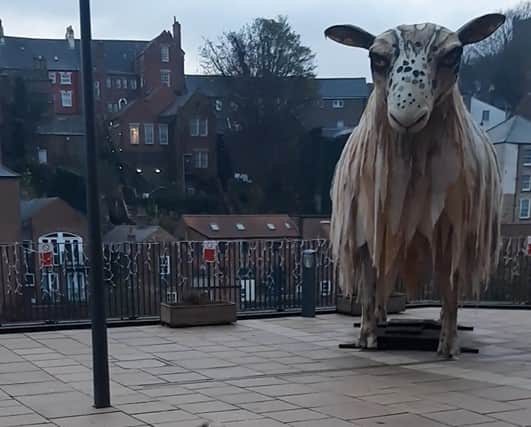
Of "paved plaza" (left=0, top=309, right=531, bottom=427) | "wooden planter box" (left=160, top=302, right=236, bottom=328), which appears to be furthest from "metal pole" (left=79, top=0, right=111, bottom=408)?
"wooden planter box" (left=160, top=302, right=236, bottom=328)

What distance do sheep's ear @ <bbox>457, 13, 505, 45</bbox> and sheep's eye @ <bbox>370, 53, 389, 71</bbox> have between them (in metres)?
0.89

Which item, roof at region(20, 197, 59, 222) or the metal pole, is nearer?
the metal pole

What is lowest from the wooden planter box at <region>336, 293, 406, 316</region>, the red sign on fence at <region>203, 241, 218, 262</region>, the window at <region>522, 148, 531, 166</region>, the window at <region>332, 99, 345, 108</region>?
the wooden planter box at <region>336, 293, 406, 316</region>

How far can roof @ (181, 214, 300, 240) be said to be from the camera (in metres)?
27.5

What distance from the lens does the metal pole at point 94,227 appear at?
5.47 meters

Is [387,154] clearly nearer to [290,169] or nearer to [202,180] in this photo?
[290,169]

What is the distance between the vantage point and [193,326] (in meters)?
9.98

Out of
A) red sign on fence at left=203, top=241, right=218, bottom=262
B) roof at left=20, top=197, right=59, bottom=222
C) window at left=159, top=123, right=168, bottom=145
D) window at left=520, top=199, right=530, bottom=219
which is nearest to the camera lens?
red sign on fence at left=203, top=241, right=218, bottom=262

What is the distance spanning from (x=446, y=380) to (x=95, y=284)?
11.7 feet

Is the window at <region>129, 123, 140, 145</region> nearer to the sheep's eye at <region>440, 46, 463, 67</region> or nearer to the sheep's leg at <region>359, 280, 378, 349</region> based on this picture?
the sheep's leg at <region>359, 280, 378, 349</region>

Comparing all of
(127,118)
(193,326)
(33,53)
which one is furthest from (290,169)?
(193,326)

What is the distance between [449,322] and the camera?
790cm

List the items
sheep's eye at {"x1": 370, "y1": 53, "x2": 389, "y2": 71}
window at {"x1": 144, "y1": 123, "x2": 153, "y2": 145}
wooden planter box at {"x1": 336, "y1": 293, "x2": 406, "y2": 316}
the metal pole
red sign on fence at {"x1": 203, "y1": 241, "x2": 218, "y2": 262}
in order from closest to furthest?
the metal pole < sheep's eye at {"x1": 370, "y1": 53, "x2": 389, "y2": 71} < wooden planter box at {"x1": 336, "y1": 293, "x2": 406, "y2": 316} < red sign on fence at {"x1": 203, "y1": 241, "x2": 218, "y2": 262} < window at {"x1": 144, "y1": 123, "x2": 153, "y2": 145}

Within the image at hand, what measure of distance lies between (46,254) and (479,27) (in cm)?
692
